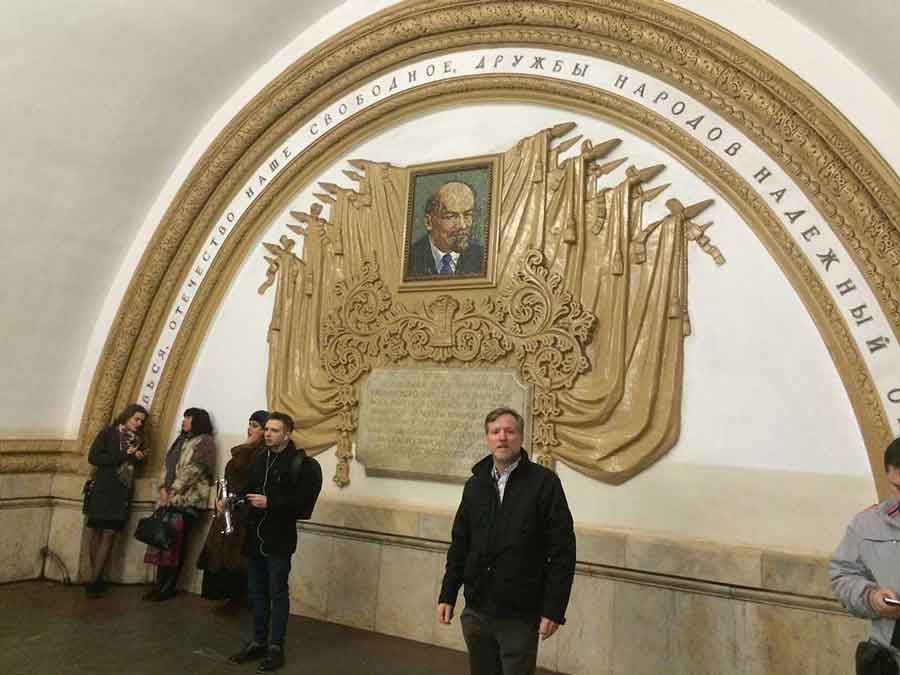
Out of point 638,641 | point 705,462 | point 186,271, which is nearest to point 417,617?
point 638,641

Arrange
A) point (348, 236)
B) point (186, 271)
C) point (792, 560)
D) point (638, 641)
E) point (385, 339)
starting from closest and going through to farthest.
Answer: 1. point (792, 560)
2. point (638, 641)
3. point (385, 339)
4. point (348, 236)
5. point (186, 271)

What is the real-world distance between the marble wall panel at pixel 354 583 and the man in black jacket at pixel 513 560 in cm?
218

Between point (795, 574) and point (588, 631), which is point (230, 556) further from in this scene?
point (795, 574)

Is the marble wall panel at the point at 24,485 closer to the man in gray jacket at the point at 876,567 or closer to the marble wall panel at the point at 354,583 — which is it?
the marble wall panel at the point at 354,583

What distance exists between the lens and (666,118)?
14.3ft

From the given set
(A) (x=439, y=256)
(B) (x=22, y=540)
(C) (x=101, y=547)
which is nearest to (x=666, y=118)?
(A) (x=439, y=256)

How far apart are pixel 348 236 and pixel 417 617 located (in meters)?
2.59

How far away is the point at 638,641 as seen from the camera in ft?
13.1

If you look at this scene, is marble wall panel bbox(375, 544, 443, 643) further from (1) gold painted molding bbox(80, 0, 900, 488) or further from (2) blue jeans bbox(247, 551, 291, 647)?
(1) gold painted molding bbox(80, 0, 900, 488)

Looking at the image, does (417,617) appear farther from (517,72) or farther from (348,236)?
(517,72)

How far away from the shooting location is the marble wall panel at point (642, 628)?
3.94 m

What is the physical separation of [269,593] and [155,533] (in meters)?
1.66

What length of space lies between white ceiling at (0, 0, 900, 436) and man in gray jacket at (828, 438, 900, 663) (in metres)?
4.86

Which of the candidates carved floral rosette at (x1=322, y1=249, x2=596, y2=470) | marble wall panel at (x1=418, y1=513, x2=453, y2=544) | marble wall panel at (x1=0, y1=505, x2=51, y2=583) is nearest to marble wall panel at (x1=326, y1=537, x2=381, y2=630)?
A: marble wall panel at (x1=418, y1=513, x2=453, y2=544)
